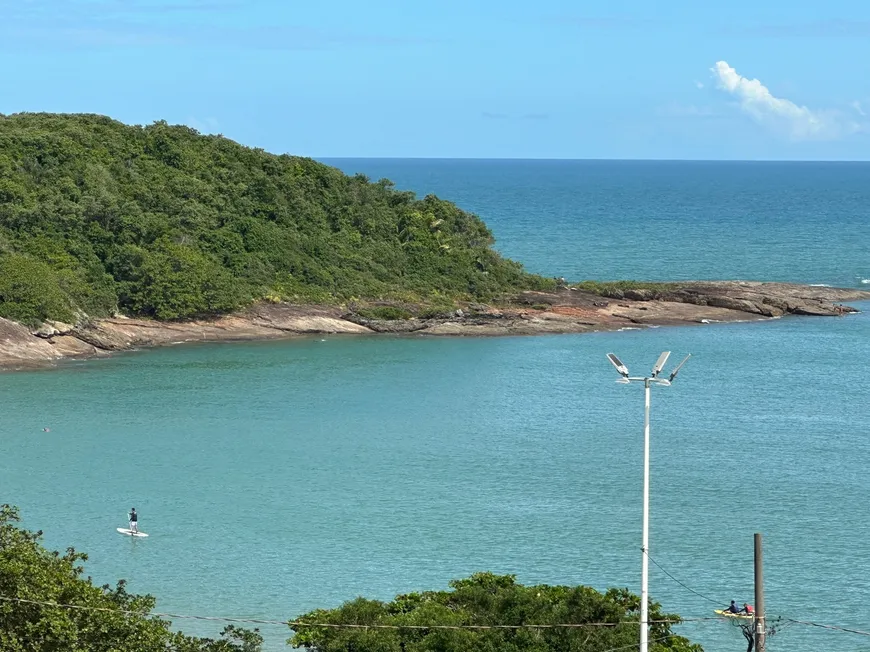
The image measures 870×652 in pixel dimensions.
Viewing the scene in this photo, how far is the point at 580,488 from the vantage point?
1406 inches

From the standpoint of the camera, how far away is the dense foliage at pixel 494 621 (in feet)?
64.3

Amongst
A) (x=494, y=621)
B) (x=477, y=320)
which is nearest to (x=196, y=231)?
(x=477, y=320)

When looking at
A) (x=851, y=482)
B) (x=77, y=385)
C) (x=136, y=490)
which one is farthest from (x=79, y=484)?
(x=851, y=482)

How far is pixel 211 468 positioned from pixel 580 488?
32.8ft

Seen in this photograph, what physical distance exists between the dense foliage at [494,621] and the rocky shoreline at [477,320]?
33.2m

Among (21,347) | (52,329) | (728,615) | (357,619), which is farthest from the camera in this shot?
(52,329)

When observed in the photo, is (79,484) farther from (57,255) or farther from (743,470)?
(57,255)

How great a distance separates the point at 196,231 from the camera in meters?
64.3

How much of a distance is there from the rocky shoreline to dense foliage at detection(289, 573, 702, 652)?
3318 cm

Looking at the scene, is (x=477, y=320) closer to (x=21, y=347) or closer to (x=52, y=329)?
(x=52, y=329)

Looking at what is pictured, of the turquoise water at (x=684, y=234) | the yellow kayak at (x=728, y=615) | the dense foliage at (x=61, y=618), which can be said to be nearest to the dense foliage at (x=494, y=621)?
the dense foliage at (x=61, y=618)

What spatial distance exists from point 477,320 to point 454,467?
23895 millimetres

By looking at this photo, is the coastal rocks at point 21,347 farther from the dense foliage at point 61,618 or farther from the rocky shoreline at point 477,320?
the dense foliage at point 61,618

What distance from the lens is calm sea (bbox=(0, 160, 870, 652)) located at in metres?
28.9
